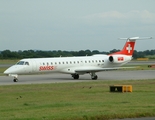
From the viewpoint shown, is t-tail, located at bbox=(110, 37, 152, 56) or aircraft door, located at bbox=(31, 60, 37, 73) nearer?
aircraft door, located at bbox=(31, 60, 37, 73)

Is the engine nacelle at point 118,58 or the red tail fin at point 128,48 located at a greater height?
the red tail fin at point 128,48

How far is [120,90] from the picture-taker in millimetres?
26781

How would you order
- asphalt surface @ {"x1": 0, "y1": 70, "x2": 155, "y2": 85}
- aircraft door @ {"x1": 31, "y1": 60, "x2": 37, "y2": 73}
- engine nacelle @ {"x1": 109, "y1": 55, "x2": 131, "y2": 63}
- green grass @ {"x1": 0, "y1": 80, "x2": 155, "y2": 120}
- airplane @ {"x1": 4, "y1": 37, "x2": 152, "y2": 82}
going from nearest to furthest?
green grass @ {"x1": 0, "y1": 80, "x2": 155, "y2": 120}, asphalt surface @ {"x1": 0, "y1": 70, "x2": 155, "y2": 85}, airplane @ {"x1": 4, "y1": 37, "x2": 152, "y2": 82}, aircraft door @ {"x1": 31, "y1": 60, "x2": 37, "y2": 73}, engine nacelle @ {"x1": 109, "y1": 55, "x2": 131, "y2": 63}

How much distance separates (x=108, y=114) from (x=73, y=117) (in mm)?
1462

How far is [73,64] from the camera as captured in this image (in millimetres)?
42719

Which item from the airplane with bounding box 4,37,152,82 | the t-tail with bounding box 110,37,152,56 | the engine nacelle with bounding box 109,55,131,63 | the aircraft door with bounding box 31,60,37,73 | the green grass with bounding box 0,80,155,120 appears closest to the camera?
the green grass with bounding box 0,80,155,120

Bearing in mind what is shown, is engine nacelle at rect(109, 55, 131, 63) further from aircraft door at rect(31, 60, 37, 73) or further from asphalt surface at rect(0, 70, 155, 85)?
aircraft door at rect(31, 60, 37, 73)

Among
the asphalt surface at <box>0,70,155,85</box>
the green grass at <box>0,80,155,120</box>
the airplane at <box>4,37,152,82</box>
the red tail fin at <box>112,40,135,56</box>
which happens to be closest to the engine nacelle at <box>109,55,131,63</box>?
the airplane at <box>4,37,152,82</box>

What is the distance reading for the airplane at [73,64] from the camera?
39562mm

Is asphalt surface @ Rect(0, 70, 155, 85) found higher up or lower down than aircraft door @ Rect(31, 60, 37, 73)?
lower down

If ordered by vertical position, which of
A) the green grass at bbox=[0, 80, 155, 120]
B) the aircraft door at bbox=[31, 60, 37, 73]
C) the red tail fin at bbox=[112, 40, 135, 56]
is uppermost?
the red tail fin at bbox=[112, 40, 135, 56]

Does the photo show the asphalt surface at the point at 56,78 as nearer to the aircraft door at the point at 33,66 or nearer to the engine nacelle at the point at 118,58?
the aircraft door at the point at 33,66

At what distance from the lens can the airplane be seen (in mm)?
39562

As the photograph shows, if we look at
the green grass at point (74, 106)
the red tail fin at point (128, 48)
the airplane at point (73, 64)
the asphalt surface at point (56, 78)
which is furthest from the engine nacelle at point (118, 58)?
the green grass at point (74, 106)
